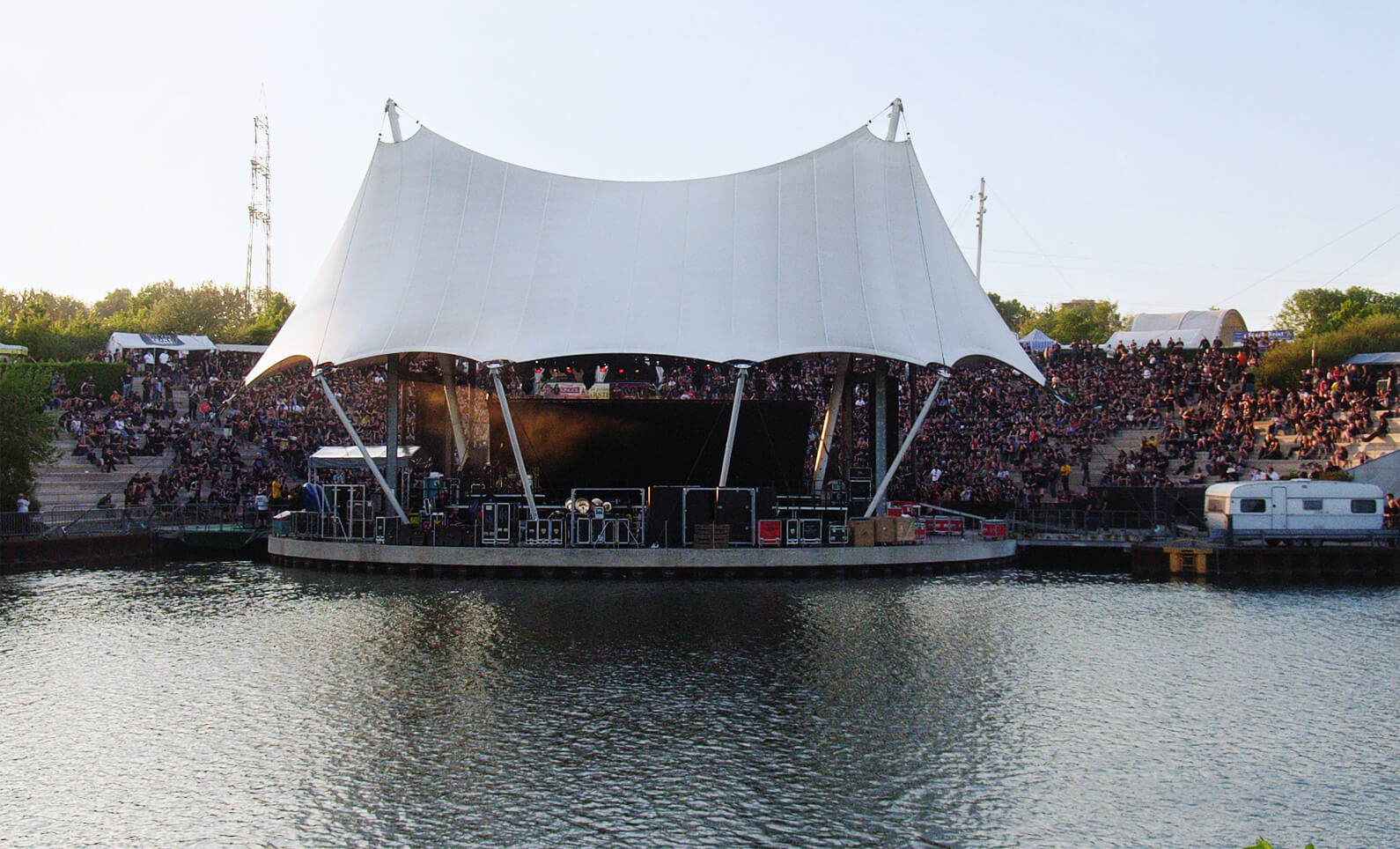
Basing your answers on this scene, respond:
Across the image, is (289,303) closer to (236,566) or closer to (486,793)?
(236,566)

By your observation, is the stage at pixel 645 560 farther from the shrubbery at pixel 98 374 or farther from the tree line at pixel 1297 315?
the tree line at pixel 1297 315

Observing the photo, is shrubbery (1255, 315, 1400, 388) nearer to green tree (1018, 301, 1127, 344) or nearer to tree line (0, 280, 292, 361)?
green tree (1018, 301, 1127, 344)

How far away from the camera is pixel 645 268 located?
34.8m

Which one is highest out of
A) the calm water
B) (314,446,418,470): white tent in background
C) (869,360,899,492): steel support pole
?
(869,360,899,492): steel support pole

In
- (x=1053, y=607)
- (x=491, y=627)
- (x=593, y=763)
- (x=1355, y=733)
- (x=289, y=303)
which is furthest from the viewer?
(x=289, y=303)

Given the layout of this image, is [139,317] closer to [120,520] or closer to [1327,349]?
[120,520]

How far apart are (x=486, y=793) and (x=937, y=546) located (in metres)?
19.8

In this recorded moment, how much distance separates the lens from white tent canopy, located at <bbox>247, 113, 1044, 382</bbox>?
1298 inches

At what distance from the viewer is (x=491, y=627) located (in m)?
23.8

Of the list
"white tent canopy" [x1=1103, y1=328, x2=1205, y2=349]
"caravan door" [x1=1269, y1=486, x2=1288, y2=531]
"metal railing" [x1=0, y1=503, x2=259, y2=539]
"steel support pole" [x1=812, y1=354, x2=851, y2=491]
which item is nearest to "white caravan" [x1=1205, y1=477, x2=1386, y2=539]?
"caravan door" [x1=1269, y1=486, x2=1288, y2=531]

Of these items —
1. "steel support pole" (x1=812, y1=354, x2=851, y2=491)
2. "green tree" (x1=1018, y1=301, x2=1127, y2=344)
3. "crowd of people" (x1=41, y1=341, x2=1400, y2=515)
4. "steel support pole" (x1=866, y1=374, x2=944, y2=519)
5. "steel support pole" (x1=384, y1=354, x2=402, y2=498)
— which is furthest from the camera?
"green tree" (x1=1018, y1=301, x2=1127, y2=344)

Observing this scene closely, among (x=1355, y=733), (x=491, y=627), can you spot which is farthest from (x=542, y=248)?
(x=1355, y=733)

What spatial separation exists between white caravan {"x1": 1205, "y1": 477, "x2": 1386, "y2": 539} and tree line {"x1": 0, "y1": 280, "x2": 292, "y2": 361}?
2543 inches

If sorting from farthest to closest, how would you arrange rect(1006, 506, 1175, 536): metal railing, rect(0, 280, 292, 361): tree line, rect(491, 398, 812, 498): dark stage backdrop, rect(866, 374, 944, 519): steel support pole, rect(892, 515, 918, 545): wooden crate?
rect(0, 280, 292, 361): tree line
rect(1006, 506, 1175, 536): metal railing
rect(491, 398, 812, 498): dark stage backdrop
rect(866, 374, 944, 519): steel support pole
rect(892, 515, 918, 545): wooden crate
